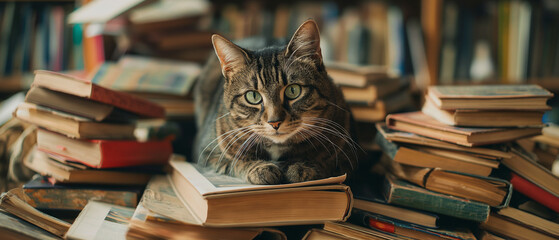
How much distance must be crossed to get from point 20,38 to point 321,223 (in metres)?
1.80

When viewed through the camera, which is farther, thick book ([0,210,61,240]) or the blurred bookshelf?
the blurred bookshelf

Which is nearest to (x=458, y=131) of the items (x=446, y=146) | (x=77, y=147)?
(x=446, y=146)

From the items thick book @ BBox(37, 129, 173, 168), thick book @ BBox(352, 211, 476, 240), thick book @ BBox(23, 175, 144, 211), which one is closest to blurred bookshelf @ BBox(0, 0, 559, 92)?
thick book @ BBox(37, 129, 173, 168)

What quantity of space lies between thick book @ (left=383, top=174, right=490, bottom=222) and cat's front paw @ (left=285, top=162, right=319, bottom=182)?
0.62 ft

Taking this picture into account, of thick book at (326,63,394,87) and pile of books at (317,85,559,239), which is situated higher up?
thick book at (326,63,394,87)

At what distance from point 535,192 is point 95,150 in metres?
1.01

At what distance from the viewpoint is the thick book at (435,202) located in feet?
2.60

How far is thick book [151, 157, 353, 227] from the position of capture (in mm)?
700

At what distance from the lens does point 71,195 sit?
35.0 inches

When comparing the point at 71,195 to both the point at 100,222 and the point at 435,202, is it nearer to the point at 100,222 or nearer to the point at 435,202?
the point at 100,222

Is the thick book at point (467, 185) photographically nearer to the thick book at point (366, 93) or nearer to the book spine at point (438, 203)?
the book spine at point (438, 203)

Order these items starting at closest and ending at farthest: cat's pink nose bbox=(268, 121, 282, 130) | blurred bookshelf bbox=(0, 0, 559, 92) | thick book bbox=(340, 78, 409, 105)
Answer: cat's pink nose bbox=(268, 121, 282, 130) < thick book bbox=(340, 78, 409, 105) < blurred bookshelf bbox=(0, 0, 559, 92)

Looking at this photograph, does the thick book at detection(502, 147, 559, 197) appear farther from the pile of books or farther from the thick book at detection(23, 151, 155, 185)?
the thick book at detection(23, 151, 155, 185)

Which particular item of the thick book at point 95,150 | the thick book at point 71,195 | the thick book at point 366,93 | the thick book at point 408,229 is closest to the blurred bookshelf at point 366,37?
the thick book at point 366,93
